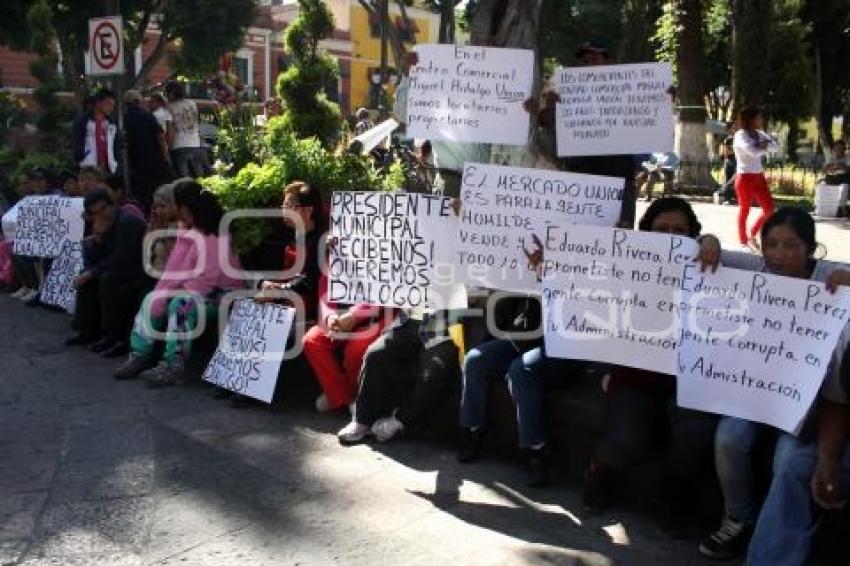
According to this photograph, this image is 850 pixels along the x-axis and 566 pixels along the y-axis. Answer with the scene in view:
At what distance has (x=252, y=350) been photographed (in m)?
5.45

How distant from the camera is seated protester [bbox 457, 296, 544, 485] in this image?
4.44 m

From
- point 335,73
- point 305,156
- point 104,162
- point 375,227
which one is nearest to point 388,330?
point 375,227

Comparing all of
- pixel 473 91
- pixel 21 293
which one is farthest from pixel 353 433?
pixel 21 293

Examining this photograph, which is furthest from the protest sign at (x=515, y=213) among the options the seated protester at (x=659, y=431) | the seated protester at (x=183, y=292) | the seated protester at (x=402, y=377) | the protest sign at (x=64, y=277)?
the protest sign at (x=64, y=277)

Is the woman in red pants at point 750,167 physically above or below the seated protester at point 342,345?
above

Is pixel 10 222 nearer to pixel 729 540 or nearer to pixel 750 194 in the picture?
pixel 729 540

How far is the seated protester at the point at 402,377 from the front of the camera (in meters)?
4.76

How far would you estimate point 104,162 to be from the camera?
32.2 feet

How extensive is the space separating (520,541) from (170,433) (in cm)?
224

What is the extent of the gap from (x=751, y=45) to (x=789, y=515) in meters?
18.6

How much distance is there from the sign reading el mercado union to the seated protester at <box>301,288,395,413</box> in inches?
216

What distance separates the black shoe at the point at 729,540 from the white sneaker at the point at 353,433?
195 cm

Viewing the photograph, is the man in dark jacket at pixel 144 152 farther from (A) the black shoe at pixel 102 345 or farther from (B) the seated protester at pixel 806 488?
(B) the seated protester at pixel 806 488

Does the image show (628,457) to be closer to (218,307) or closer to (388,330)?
(388,330)
